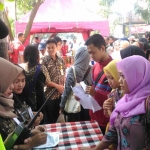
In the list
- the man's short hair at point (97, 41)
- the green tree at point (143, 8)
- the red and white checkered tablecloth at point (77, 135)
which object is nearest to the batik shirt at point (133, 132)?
the red and white checkered tablecloth at point (77, 135)

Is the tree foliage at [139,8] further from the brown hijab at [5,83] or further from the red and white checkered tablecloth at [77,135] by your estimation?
the brown hijab at [5,83]

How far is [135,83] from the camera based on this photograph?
1.47 m

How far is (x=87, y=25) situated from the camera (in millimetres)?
7395

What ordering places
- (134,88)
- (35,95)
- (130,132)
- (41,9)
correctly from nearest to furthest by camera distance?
(130,132) < (134,88) < (35,95) < (41,9)

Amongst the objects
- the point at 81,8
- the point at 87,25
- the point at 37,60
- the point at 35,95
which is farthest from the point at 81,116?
the point at 81,8

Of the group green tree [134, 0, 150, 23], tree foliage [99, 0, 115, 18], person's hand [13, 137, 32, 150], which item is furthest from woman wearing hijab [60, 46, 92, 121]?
tree foliage [99, 0, 115, 18]

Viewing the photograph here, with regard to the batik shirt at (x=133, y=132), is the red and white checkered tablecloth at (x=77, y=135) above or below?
below

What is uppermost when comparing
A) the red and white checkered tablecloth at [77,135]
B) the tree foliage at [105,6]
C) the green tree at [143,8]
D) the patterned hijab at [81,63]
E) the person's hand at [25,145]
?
the tree foliage at [105,6]

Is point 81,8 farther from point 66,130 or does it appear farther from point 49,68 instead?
point 66,130

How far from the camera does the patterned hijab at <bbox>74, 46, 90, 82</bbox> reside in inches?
112

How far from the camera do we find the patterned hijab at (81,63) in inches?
112

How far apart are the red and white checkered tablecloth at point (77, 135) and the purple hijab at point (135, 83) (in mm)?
384

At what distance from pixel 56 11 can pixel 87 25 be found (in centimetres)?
120

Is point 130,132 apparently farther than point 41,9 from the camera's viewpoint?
No
